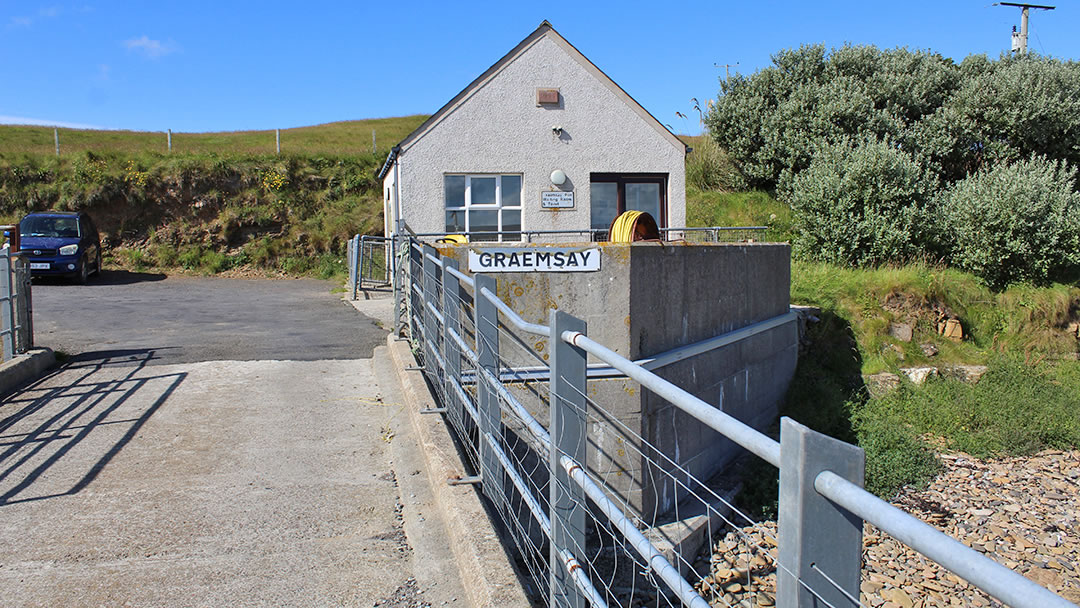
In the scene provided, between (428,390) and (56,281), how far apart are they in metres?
18.3

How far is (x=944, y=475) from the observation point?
35.8ft

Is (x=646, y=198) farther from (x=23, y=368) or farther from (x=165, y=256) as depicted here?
(x=165, y=256)

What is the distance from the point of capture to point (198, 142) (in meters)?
35.3

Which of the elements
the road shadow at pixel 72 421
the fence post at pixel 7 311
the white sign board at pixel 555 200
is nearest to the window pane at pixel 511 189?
the white sign board at pixel 555 200

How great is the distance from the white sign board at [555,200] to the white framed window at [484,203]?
50cm

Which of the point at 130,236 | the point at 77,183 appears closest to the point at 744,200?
the point at 130,236

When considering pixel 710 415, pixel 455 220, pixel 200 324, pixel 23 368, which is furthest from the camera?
pixel 455 220

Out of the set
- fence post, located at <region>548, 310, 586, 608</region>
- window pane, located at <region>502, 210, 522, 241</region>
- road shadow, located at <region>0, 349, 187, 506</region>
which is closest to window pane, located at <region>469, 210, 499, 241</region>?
window pane, located at <region>502, 210, 522, 241</region>

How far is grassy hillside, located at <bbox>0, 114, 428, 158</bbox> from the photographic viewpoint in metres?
29.5

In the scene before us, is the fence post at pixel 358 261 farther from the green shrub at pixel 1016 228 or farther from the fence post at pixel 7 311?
the green shrub at pixel 1016 228

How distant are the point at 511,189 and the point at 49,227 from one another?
41.7 feet

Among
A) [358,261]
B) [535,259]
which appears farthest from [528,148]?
[535,259]

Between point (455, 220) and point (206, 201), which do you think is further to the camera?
point (206, 201)

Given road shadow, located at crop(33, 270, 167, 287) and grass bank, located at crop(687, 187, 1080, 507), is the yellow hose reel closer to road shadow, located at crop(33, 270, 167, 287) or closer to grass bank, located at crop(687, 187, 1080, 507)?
grass bank, located at crop(687, 187, 1080, 507)
